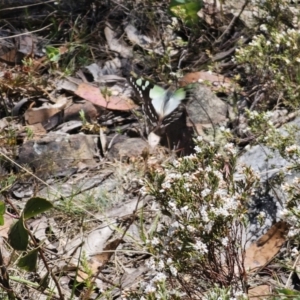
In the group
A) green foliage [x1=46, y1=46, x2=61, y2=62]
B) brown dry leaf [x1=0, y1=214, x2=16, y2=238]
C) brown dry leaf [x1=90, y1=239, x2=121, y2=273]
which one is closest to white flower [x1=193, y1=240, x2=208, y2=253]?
brown dry leaf [x1=90, y1=239, x2=121, y2=273]

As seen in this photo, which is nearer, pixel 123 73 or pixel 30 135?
pixel 30 135

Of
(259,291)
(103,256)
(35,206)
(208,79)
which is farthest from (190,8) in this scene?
(35,206)

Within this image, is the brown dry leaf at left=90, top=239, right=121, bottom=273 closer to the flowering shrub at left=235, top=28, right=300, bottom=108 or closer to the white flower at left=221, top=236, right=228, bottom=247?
the white flower at left=221, top=236, right=228, bottom=247

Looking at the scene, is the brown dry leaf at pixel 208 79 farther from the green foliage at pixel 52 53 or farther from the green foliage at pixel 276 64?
the green foliage at pixel 52 53

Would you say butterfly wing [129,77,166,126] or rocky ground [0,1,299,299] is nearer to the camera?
rocky ground [0,1,299,299]

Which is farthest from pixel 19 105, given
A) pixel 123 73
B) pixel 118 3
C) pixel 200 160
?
pixel 200 160

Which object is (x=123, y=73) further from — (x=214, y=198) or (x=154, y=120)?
(x=214, y=198)
